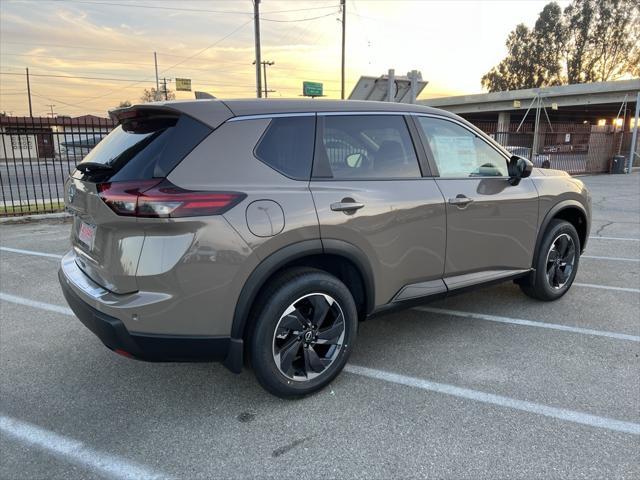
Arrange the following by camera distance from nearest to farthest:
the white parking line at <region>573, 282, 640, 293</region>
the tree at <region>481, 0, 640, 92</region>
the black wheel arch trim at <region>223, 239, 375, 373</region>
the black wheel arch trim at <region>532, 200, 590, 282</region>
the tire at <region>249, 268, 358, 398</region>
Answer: the black wheel arch trim at <region>223, 239, 375, 373</region>, the tire at <region>249, 268, 358, 398</region>, the black wheel arch trim at <region>532, 200, 590, 282</region>, the white parking line at <region>573, 282, 640, 293</region>, the tree at <region>481, 0, 640, 92</region>

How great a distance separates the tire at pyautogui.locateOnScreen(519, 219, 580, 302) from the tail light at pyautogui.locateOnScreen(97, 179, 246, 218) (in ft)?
10.2

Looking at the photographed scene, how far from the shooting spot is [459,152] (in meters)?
3.82

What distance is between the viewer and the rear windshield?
253 cm

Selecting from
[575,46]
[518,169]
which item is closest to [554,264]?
[518,169]

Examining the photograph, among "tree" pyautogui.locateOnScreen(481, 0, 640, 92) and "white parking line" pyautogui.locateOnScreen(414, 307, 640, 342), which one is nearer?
"white parking line" pyautogui.locateOnScreen(414, 307, 640, 342)

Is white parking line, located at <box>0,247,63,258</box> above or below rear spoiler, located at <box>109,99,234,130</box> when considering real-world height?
below

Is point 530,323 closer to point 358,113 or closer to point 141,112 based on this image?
point 358,113

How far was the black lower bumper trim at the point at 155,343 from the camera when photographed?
8.16 ft

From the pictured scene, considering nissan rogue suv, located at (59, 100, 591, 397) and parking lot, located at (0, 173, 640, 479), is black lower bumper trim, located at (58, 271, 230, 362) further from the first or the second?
parking lot, located at (0, 173, 640, 479)

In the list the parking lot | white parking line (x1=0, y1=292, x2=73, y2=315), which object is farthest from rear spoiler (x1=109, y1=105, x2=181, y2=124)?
white parking line (x1=0, y1=292, x2=73, y2=315)

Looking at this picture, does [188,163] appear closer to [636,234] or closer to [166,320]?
[166,320]

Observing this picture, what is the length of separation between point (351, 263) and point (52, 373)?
2.25 meters

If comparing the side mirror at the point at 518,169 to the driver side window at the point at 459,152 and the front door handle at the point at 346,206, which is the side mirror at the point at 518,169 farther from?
the front door handle at the point at 346,206

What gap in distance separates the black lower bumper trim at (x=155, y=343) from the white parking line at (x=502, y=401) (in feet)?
3.71
